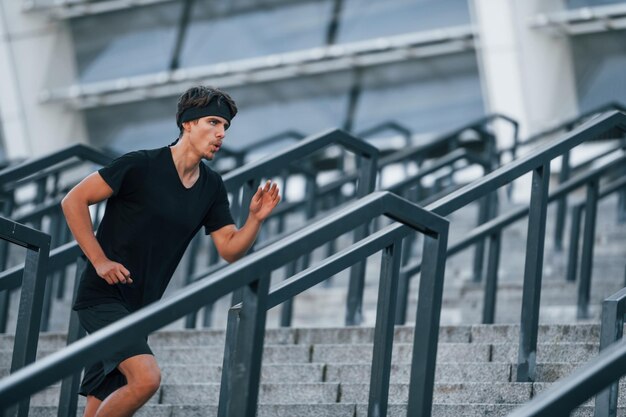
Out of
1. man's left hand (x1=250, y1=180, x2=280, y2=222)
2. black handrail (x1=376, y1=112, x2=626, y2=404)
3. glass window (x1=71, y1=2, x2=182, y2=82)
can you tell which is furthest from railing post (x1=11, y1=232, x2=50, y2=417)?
glass window (x1=71, y1=2, x2=182, y2=82)

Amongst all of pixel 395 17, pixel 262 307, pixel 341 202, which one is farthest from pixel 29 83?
pixel 262 307

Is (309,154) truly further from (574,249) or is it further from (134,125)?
(134,125)

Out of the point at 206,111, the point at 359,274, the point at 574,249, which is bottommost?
the point at 359,274

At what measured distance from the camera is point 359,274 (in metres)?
6.05

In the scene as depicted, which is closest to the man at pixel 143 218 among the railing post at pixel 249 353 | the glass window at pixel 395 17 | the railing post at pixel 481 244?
the railing post at pixel 249 353

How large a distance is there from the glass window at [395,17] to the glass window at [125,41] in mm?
2446

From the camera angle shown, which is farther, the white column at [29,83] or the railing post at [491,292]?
the white column at [29,83]

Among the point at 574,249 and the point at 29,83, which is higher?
the point at 29,83

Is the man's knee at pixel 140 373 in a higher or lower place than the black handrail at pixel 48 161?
lower

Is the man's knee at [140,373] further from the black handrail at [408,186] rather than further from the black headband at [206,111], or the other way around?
the black handrail at [408,186]

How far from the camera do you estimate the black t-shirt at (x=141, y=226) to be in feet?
12.8

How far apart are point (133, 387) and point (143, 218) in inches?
21.9

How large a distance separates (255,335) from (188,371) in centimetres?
245

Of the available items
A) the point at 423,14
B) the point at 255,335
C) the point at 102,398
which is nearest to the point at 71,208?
the point at 102,398
